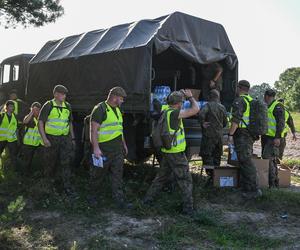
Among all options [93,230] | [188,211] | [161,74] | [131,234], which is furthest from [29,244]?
[161,74]

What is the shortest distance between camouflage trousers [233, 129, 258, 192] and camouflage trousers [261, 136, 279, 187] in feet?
2.95

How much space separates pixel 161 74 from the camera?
30.1 feet

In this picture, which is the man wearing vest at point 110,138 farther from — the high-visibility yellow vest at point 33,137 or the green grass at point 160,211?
the high-visibility yellow vest at point 33,137

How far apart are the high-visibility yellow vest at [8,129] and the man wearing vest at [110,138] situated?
2.95 metres

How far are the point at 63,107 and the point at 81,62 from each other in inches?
89.5

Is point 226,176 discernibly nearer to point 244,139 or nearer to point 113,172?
point 244,139

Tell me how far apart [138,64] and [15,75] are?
18.1 feet

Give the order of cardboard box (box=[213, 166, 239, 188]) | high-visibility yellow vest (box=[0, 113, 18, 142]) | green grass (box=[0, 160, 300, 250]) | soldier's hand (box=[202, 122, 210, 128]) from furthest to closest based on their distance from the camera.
→ high-visibility yellow vest (box=[0, 113, 18, 142]) → soldier's hand (box=[202, 122, 210, 128]) → cardboard box (box=[213, 166, 239, 188]) → green grass (box=[0, 160, 300, 250])

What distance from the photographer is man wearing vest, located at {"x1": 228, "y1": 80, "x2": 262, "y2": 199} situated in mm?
6875

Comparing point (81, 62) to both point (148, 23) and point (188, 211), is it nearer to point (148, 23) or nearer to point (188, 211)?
point (148, 23)

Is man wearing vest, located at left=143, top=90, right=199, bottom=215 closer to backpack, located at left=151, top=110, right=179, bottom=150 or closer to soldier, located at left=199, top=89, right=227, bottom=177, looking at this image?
backpack, located at left=151, top=110, right=179, bottom=150

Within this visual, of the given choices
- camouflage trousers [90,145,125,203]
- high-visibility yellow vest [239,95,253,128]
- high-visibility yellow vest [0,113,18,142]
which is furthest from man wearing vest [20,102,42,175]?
high-visibility yellow vest [239,95,253,128]

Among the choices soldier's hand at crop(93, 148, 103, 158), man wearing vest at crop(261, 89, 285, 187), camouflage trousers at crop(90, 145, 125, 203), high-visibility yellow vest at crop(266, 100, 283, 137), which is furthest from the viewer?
high-visibility yellow vest at crop(266, 100, 283, 137)

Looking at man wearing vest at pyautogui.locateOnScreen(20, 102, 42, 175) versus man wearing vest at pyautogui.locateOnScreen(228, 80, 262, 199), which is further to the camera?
man wearing vest at pyautogui.locateOnScreen(20, 102, 42, 175)
